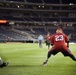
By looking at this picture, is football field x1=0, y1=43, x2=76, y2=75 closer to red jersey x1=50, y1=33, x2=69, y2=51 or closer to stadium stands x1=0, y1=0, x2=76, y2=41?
red jersey x1=50, y1=33, x2=69, y2=51

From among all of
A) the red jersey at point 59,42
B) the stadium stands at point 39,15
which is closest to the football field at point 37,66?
the red jersey at point 59,42

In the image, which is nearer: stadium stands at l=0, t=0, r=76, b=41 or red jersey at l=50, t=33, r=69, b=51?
red jersey at l=50, t=33, r=69, b=51

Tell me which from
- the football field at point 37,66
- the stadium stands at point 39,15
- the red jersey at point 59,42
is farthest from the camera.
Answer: the stadium stands at point 39,15

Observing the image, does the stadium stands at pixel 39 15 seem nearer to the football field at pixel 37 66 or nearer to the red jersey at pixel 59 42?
the football field at pixel 37 66

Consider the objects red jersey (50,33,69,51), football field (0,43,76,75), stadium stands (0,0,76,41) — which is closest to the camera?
football field (0,43,76,75)

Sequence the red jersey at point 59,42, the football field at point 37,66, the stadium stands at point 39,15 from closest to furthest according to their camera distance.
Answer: the football field at point 37,66 < the red jersey at point 59,42 < the stadium stands at point 39,15

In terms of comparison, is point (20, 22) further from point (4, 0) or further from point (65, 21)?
point (65, 21)

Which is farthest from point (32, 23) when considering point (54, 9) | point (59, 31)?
point (59, 31)

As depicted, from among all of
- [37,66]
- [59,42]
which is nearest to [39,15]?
[37,66]

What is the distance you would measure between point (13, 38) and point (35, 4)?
57.2 feet

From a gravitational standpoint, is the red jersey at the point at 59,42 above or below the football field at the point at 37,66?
above

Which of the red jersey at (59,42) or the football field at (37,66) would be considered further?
the red jersey at (59,42)

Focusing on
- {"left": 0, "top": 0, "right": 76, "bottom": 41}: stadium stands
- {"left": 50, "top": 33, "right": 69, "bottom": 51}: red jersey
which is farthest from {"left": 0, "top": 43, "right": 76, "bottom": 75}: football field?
{"left": 0, "top": 0, "right": 76, "bottom": 41}: stadium stands

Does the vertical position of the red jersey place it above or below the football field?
above
